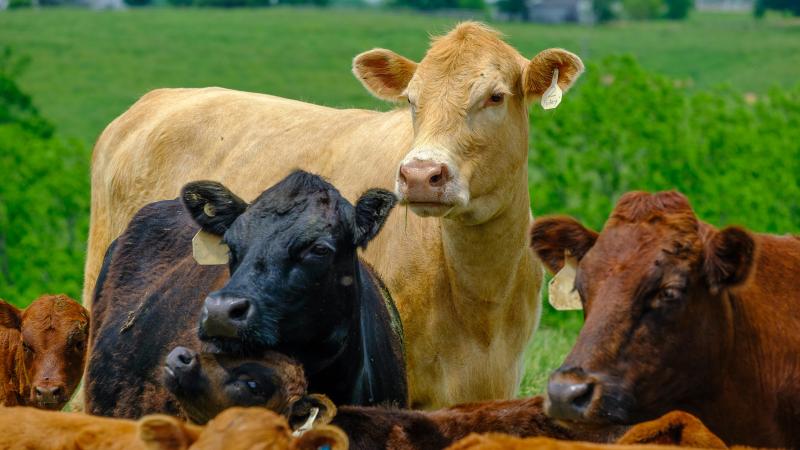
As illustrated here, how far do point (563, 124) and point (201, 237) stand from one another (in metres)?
14.6

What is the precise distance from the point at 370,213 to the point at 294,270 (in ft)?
1.90

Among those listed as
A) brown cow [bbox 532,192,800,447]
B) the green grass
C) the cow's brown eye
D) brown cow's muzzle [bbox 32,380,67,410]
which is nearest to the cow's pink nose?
the cow's brown eye

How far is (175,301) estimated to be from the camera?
6391mm

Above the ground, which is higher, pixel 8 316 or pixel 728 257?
pixel 728 257

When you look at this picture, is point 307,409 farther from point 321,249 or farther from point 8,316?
point 8,316

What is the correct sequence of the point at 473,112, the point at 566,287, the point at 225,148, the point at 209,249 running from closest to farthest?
1. the point at 566,287
2. the point at 209,249
3. the point at 473,112
4. the point at 225,148

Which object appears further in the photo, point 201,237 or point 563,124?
point 563,124

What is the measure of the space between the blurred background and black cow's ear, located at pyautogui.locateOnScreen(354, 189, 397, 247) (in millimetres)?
3015

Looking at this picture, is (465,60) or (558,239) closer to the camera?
(558,239)

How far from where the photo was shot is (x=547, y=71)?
728 centimetres

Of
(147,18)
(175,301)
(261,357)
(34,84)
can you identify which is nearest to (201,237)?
(175,301)

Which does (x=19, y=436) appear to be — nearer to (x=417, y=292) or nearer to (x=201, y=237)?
(x=201, y=237)

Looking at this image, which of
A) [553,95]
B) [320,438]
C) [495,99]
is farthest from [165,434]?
[553,95]

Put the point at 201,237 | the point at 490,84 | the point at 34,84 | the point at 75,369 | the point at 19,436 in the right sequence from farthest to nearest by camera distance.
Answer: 1. the point at 34,84
2. the point at 75,369
3. the point at 490,84
4. the point at 201,237
5. the point at 19,436
